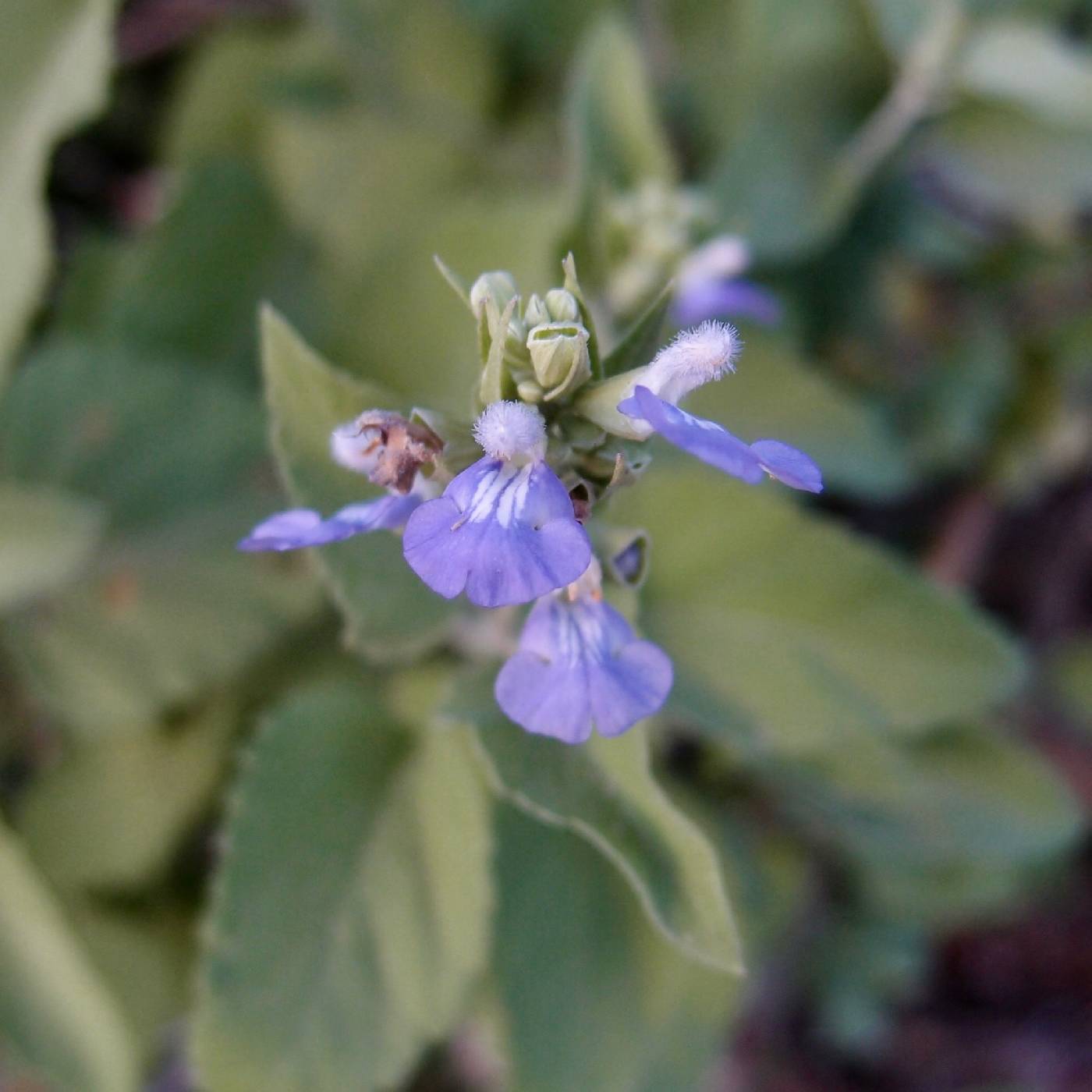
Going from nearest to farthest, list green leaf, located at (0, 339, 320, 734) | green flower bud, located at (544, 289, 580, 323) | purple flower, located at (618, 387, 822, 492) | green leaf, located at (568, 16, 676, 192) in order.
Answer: purple flower, located at (618, 387, 822, 492), green flower bud, located at (544, 289, 580, 323), green leaf, located at (568, 16, 676, 192), green leaf, located at (0, 339, 320, 734)

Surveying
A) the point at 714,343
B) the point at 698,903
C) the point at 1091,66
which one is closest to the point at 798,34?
the point at 1091,66

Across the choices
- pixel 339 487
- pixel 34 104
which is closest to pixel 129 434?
pixel 34 104

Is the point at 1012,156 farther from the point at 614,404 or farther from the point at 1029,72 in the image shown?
the point at 614,404

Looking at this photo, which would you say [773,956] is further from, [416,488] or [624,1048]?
[416,488]

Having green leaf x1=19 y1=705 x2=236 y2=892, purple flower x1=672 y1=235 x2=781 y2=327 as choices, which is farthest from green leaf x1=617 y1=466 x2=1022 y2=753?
green leaf x1=19 y1=705 x2=236 y2=892

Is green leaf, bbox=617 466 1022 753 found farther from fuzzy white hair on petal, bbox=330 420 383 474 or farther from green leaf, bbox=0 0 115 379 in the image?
green leaf, bbox=0 0 115 379

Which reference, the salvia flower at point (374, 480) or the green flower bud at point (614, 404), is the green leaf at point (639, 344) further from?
the salvia flower at point (374, 480)

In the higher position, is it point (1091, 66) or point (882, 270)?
point (1091, 66)
